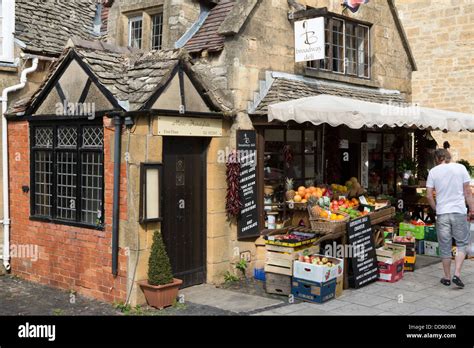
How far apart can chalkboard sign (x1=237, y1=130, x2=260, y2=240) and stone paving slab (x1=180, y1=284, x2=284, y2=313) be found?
1.18 metres

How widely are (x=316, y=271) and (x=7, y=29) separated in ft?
23.5

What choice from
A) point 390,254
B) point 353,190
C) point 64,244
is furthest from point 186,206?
point 390,254

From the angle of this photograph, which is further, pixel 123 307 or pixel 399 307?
pixel 123 307

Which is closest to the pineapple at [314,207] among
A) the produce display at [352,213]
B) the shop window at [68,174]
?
the produce display at [352,213]

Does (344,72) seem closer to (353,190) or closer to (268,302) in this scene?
(353,190)

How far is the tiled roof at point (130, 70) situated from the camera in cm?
842

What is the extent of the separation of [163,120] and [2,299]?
3858mm

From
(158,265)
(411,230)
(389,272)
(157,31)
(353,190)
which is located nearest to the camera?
(158,265)

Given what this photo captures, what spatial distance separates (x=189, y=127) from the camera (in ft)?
29.5

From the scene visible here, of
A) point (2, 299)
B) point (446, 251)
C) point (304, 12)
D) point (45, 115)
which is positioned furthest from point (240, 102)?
point (2, 299)

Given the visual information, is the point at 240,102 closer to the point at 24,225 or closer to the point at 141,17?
the point at 141,17

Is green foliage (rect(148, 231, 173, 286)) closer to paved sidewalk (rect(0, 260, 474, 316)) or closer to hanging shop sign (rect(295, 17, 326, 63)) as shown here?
paved sidewalk (rect(0, 260, 474, 316))

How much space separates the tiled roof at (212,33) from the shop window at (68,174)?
102 inches

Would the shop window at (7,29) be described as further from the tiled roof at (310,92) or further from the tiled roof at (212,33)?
the tiled roof at (310,92)
